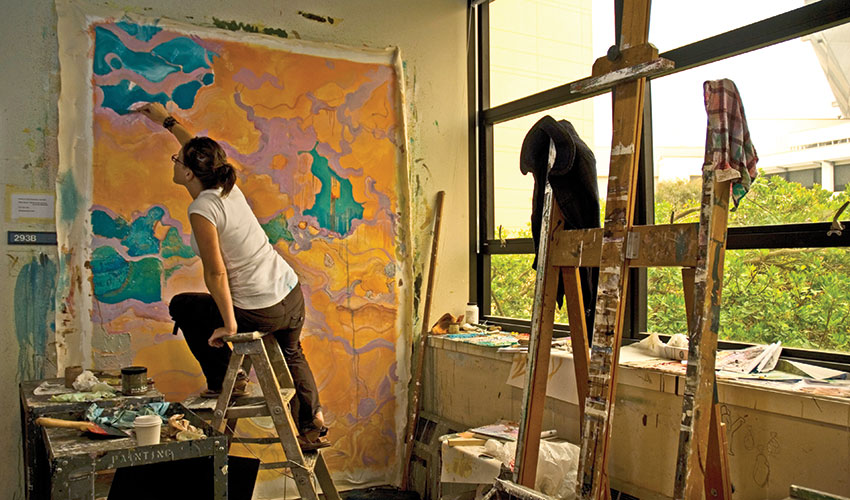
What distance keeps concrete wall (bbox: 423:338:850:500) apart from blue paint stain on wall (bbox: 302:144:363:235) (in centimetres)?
113

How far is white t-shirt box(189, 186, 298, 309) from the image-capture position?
263 centimetres

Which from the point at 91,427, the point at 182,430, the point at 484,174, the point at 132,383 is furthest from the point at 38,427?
the point at 484,174

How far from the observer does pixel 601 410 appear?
188cm

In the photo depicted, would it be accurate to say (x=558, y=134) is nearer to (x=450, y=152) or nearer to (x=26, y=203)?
(x=450, y=152)

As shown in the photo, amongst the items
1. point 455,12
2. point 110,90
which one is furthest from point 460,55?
point 110,90

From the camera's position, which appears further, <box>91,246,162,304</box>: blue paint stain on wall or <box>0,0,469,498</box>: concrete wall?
<box>91,246,162,304</box>: blue paint stain on wall

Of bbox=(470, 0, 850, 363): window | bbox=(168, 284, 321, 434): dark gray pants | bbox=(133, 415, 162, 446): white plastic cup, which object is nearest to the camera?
bbox=(133, 415, 162, 446): white plastic cup

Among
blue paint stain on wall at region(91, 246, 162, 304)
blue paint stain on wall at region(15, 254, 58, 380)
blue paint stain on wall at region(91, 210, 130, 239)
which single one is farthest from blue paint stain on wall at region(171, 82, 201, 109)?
blue paint stain on wall at region(15, 254, 58, 380)

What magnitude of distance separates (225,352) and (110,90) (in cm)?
134

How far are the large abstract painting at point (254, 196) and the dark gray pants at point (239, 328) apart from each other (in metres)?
0.51

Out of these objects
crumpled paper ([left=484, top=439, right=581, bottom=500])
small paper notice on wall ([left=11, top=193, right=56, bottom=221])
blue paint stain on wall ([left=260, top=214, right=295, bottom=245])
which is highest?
small paper notice on wall ([left=11, top=193, right=56, bottom=221])

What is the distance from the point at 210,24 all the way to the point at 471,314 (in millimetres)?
2022

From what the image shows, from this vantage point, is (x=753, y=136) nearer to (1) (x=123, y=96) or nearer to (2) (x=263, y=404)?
(2) (x=263, y=404)

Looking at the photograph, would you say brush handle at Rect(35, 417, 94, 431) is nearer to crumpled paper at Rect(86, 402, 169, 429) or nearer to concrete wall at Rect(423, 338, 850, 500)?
crumpled paper at Rect(86, 402, 169, 429)
